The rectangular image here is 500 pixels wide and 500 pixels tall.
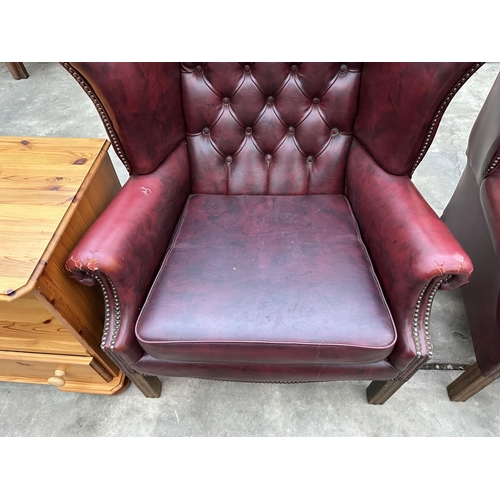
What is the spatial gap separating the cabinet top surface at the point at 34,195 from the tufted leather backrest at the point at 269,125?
35cm

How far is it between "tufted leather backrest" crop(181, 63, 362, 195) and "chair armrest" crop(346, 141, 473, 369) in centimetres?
23

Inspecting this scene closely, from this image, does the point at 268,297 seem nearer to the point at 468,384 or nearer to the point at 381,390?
the point at 381,390

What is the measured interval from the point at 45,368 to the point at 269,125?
1.13 meters

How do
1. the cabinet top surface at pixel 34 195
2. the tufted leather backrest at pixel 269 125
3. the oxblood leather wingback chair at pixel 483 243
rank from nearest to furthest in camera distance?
the cabinet top surface at pixel 34 195
the oxblood leather wingback chair at pixel 483 243
the tufted leather backrest at pixel 269 125

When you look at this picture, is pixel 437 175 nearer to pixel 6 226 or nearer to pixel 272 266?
pixel 272 266

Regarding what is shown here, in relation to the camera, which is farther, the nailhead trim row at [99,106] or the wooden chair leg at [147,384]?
the wooden chair leg at [147,384]

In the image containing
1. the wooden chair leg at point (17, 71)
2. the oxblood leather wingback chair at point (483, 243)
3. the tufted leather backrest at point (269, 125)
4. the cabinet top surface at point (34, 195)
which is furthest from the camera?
the wooden chair leg at point (17, 71)

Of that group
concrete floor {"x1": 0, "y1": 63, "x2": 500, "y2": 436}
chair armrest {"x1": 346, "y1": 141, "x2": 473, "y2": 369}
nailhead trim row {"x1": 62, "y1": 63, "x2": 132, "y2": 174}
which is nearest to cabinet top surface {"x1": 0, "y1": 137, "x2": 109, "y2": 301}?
nailhead trim row {"x1": 62, "y1": 63, "x2": 132, "y2": 174}

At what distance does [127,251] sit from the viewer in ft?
3.08

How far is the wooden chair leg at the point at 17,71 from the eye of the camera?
2785 mm

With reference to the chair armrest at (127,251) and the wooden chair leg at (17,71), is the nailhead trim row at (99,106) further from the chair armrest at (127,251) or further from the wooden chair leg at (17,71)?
the wooden chair leg at (17,71)

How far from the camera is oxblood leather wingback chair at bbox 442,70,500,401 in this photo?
1.07 meters

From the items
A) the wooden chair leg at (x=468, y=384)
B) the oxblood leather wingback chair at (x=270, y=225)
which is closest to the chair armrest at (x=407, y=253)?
the oxblood leather wingback chair at (x=270, y=225)

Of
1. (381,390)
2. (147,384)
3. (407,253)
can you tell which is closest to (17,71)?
(147,384)
